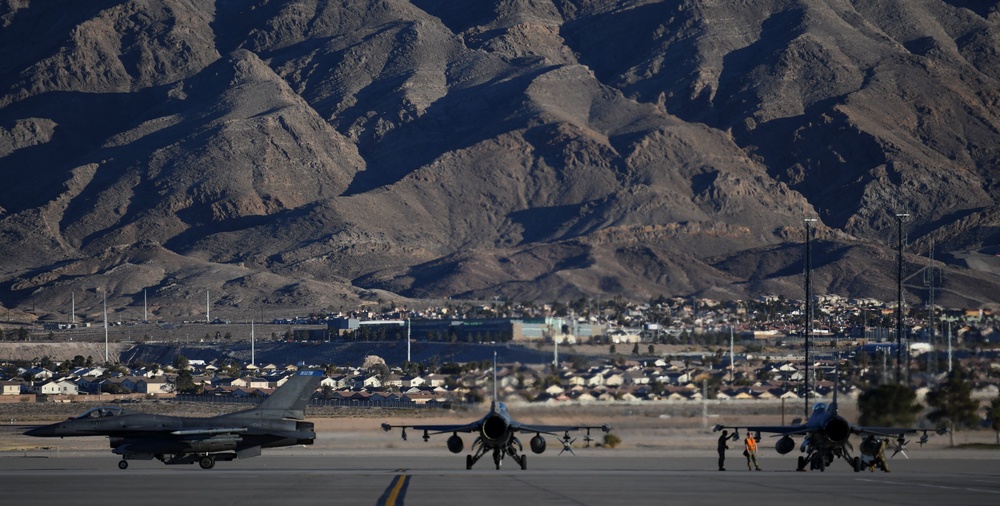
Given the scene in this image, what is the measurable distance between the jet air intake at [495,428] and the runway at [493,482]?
58.3 inches

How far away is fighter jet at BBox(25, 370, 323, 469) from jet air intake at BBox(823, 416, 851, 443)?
66.9 feet

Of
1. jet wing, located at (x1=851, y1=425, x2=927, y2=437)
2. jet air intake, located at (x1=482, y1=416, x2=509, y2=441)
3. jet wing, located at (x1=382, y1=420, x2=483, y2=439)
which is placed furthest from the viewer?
jet wing, located at (x1=382, y1=420, x2=483, y2=439)

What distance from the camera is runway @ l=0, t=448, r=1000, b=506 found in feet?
175

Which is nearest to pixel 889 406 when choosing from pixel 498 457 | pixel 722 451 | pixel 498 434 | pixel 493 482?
pixel 722 451

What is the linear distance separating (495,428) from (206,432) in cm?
1166

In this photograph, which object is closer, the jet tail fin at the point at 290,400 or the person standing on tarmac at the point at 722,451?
the person standing on tarmac at the point at 722,451

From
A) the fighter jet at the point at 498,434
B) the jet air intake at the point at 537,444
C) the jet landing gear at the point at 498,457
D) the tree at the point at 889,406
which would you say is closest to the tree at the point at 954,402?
the tree at the point at 889,406

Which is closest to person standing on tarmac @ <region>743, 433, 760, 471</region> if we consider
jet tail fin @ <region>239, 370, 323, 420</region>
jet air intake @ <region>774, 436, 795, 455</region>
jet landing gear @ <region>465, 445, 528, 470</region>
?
jet air intake @ <region>774, 436, 795, 455</region>

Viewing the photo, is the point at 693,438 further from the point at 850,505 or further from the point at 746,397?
the point at 850,505

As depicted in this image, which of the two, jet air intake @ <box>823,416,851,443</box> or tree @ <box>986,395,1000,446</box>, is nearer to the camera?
jet air intake @ <box>823,416,851,443</box>

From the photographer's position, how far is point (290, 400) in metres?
71.7

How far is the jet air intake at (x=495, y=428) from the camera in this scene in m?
65.7

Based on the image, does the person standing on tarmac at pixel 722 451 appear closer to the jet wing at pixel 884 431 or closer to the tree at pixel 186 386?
the jet wing at pixel 884 431

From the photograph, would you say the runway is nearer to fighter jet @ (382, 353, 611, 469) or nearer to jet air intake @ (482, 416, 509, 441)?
fighter jet @ (382, 353, 611, 469)
